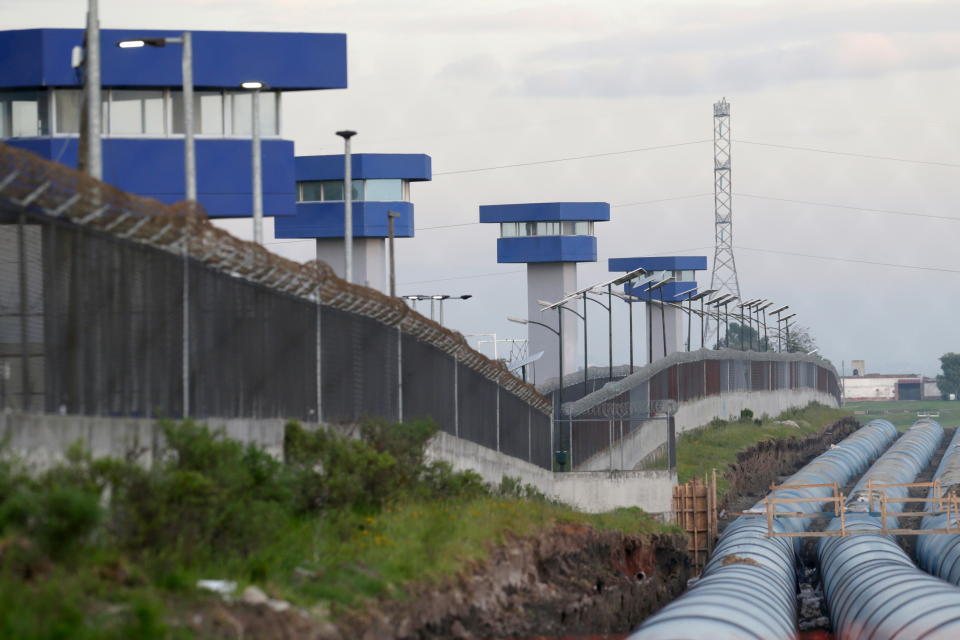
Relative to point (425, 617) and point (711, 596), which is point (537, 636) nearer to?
point (711, 596)

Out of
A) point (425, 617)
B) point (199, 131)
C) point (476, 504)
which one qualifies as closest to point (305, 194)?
point (199, 131)

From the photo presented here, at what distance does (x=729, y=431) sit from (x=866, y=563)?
146ft

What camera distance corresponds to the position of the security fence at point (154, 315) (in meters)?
14.9

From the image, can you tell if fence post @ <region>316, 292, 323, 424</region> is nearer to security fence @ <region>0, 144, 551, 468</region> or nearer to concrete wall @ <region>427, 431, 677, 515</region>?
security fence @ <region>0, 144, 551, 468</region>

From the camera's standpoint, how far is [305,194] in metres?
66.9

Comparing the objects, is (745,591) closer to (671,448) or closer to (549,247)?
(671,448)

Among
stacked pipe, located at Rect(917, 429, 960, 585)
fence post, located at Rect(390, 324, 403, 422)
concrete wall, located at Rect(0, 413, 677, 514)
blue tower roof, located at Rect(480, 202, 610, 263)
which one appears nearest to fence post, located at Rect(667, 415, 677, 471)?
concrete wall, located at Rect(0, 413, 677, 514)

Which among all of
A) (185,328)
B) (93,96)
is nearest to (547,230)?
(93,96)

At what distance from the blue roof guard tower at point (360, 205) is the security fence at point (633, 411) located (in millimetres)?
9823

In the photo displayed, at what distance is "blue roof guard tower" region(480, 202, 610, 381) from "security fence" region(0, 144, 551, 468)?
60.1 metres

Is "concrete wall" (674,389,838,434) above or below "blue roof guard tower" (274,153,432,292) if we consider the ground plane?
below

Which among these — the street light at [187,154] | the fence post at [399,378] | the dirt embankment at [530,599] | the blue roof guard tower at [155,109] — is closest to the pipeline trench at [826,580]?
the dirt embankment at [530,599]

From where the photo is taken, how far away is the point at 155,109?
1479 inches

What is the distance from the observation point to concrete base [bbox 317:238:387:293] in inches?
2517
